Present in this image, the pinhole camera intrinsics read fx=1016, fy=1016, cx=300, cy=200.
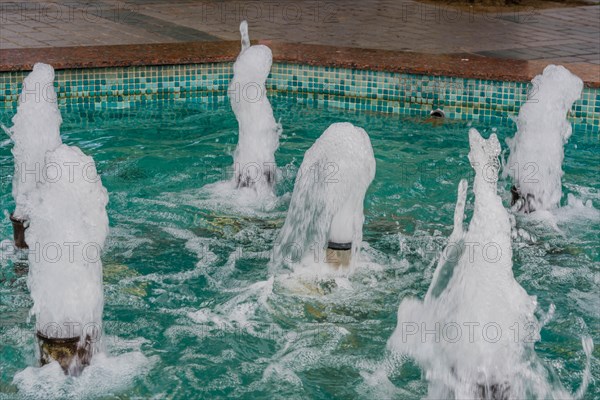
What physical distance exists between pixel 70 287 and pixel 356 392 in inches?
45.0

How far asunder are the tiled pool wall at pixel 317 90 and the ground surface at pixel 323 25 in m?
0.98

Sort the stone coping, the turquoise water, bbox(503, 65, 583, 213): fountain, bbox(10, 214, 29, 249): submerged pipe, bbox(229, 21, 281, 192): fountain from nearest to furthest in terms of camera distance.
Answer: the turquoise water
bbox(10, 214, 29, 249): submerged pipe
bbox(503, 65, 583, 213): fountain
bbox(229, 21, 281, 192): fountain
the stone coping

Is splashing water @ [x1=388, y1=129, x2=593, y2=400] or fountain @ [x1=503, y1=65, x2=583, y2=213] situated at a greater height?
fountain @ [x1=503, y1=65, x2=583, y2=213]

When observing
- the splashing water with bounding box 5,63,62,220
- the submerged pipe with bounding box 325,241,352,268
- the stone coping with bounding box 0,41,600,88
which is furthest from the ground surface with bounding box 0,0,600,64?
the submerged pipe with bounding box 325,241,352,268

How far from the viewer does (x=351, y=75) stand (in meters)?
8.04

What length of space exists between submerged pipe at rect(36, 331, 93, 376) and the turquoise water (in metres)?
0.08

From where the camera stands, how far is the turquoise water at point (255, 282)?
13.0 feet

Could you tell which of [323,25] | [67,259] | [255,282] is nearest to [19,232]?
[255,282]

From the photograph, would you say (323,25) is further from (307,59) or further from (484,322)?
(484,322)

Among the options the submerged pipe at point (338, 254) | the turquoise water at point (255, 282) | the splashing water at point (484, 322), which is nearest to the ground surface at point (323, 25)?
the turquoise water at point (255, 282)

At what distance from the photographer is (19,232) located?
4.93 meters

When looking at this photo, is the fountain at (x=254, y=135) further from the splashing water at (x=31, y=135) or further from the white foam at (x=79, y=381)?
the white foam at (x=79, y=381)

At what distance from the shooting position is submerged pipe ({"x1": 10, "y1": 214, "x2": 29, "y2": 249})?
15.9ft

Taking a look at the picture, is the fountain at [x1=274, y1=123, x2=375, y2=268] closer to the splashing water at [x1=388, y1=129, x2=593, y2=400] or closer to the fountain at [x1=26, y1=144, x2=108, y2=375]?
the splashing water at [x1=388, y1=129, x2=593, y2=400]
